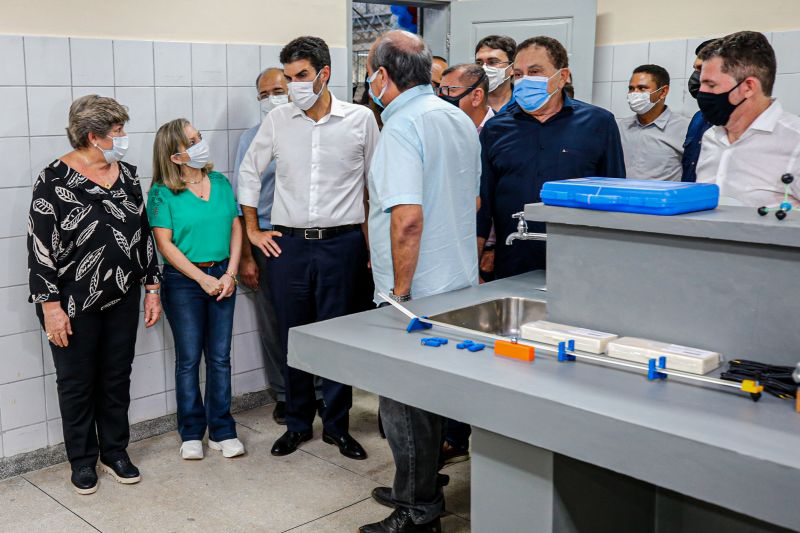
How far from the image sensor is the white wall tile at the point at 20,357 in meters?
3.32

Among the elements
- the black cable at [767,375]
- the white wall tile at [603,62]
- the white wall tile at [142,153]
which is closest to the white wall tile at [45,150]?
the white wall tile at [142,153]

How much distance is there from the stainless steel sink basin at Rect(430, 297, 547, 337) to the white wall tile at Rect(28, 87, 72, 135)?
1.96m

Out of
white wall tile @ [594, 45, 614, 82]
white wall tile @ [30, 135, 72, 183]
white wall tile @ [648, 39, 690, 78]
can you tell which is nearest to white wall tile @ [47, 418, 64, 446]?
white wall tile @ [30, 135, 72, 183]

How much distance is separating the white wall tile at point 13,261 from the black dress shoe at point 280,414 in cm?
134

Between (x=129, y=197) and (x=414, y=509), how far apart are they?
1661 millimetres

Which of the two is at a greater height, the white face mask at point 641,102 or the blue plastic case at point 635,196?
the white face mask at point 641,102

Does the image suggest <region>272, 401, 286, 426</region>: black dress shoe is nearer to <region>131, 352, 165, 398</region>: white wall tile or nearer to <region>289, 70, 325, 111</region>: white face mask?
<region>131, 352, 165, 398</region>: white wall tile

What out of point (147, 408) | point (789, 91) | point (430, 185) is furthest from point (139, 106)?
point (789, 91)

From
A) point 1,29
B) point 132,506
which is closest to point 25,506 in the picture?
point 132,506

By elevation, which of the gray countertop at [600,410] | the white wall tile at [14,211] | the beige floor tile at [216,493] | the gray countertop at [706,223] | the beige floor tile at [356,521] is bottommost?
the beige floor tile at [216,493]

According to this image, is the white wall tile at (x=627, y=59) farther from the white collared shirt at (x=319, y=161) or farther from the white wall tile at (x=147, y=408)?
the white wall tile at (x=147, y=408)

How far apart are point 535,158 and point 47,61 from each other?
2017mm

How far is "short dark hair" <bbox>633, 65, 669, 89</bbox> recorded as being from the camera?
4594mm

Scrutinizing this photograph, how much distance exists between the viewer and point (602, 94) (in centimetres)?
509
